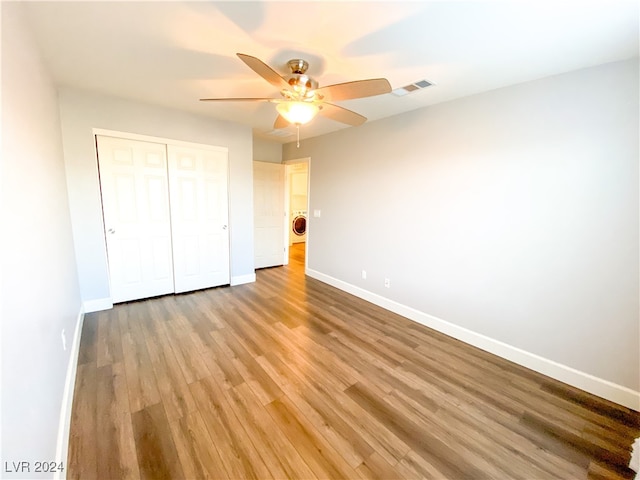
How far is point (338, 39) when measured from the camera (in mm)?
1721

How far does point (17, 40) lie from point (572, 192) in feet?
11.9

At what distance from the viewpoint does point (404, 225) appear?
10.5 feet

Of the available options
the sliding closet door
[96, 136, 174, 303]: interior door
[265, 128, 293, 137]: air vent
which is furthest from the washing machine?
[96, 136, 174, 303]: interior door

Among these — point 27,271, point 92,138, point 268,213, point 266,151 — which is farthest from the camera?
point 268,213

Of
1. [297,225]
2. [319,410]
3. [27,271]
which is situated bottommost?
[319,410]

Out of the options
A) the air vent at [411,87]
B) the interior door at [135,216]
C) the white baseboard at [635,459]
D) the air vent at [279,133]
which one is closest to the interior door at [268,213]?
the air vent at [279,133]

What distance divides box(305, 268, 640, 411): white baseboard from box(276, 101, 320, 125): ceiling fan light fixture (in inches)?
96.5

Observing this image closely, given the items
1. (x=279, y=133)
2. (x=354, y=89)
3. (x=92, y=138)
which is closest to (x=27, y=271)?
(x=354, y=89)

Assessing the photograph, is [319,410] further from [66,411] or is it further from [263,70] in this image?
[263,70]

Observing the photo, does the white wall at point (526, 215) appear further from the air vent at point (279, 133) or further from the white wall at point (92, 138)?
the white wall at point (92, 138)

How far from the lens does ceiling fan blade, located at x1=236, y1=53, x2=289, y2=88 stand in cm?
143

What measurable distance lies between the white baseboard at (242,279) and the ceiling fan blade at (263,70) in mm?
3048

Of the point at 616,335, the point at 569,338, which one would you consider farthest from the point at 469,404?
the point at 616,335

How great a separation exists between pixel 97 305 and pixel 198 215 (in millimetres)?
1562
